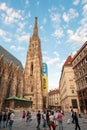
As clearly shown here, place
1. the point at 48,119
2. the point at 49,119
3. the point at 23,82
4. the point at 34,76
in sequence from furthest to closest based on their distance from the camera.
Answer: the point at 34,76, the point at 23,82, the point at 48,119, the point at 49,119

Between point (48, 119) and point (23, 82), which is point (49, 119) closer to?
point (48, 119)

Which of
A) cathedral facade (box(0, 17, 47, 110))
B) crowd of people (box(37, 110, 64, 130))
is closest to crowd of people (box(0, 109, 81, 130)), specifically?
crowd of people (box(37, 110, 64, 130))

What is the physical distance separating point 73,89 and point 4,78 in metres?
21.4

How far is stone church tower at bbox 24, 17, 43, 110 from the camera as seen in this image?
46.2m

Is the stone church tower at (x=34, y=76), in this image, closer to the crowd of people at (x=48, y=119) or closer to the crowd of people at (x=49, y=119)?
the crowd of people at (x=48, y=119)

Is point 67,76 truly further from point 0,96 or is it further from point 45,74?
point 0,96

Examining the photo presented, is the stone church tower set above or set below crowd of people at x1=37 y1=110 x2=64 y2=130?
above

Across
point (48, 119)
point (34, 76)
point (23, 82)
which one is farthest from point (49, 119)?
point (23, 82)

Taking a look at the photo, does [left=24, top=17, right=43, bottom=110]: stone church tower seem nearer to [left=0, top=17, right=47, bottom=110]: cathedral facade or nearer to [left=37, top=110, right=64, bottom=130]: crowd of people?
[left=0, top=17, right=47, bottom=110]: cathedral facade

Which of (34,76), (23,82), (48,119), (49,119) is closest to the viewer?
(49,119)

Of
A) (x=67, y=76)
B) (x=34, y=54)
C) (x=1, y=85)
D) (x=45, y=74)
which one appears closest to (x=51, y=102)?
(x=45, y=74)

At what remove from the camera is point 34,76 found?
50.8 metres

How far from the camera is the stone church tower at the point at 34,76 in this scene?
46.2 m

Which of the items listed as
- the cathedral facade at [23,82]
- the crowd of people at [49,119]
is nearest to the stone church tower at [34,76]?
the cathedral facade at [23,82]
